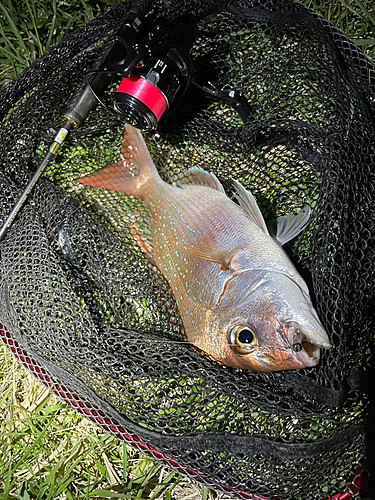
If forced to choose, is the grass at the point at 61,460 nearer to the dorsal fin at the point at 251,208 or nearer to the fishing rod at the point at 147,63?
the dorsal fin at the point at 251,208

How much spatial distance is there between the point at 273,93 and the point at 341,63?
1.24 feet

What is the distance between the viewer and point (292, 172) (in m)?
2.58

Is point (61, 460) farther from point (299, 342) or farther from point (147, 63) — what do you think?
point (147, 63)

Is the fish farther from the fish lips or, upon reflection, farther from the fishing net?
the fishing net

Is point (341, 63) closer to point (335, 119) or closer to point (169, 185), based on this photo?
point (335, 119)

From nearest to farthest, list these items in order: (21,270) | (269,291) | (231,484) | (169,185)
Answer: (269,291)
(231,484)
(21,270)
(169,185)

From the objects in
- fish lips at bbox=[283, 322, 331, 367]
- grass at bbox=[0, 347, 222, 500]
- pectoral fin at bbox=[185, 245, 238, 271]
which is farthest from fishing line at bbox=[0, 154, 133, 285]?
fish lips at bbox=[283, 322, 331, 367]

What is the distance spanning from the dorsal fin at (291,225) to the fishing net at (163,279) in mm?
54

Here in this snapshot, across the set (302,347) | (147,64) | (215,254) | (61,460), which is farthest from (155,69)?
(61,460)

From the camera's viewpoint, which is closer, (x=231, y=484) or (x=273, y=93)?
(x=231, y=484)

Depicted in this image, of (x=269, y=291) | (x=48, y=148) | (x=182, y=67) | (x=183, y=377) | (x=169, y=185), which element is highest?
(x=182, y=67)

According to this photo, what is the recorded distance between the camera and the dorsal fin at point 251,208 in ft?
7.65

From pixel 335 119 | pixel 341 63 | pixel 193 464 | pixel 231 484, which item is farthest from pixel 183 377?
pixel 341 63

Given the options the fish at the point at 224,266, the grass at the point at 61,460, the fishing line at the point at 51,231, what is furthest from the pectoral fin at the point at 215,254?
the grass at the point at 61,460
